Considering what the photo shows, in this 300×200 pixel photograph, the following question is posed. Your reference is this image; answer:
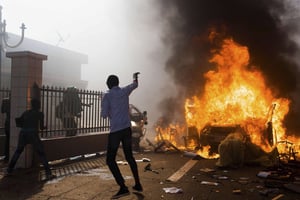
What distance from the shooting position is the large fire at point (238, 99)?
1274 centimetres

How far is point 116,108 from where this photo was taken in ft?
19.7

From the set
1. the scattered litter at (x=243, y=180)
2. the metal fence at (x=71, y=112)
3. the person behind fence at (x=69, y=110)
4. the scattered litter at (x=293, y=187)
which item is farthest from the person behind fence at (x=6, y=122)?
the scattered litter at (x=293, y=187)

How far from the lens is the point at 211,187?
22.1 feet

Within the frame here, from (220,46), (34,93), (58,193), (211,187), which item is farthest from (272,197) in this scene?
(220,46)

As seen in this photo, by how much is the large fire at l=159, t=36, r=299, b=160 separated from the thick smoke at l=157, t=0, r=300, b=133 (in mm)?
652

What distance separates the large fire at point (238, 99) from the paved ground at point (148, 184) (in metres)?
3.62

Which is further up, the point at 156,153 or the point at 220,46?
the point at 220,46

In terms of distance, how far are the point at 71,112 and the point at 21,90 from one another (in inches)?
91.5

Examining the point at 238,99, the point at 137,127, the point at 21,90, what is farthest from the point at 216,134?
the point at 21,90

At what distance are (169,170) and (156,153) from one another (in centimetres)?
370

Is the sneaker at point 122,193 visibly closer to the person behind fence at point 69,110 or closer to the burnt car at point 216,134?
the person behind fence at point 69,110

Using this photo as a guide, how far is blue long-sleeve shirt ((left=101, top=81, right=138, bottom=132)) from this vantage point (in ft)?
19.6

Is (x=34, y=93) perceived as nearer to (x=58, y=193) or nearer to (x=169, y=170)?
(x=58, y=193)

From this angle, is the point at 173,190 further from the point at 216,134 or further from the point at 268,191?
the point at 216,134
